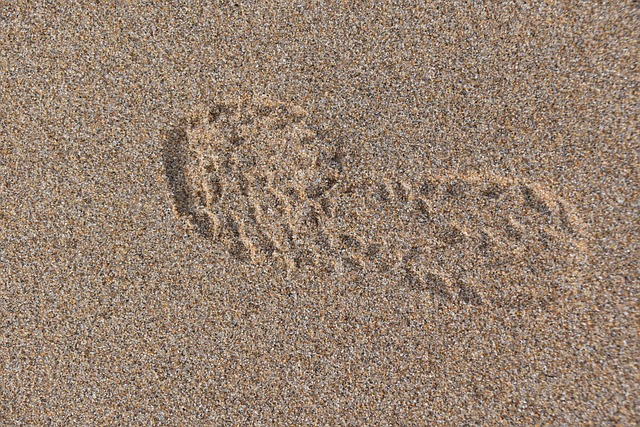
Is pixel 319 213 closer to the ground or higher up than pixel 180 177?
closer to the ground

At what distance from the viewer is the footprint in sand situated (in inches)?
51.0

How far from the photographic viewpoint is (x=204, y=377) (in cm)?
134

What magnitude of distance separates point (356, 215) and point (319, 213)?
11 centimetres

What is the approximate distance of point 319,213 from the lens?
53.1 inches

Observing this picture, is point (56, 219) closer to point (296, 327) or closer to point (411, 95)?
point (296, 327)

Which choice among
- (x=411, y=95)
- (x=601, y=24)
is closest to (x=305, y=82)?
(x=411, y=95)

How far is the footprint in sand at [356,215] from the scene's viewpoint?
1.30 metres

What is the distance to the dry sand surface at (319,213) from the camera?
128cm

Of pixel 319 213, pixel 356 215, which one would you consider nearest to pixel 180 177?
pixel 319 213

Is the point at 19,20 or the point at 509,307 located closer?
the point at 509,307

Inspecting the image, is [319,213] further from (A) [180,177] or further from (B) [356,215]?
(A) [180,177]

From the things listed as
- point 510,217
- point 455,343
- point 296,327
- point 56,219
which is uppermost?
point 56,219

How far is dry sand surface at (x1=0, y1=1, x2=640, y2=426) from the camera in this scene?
1279 mm

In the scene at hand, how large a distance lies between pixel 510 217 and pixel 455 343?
0.39m
